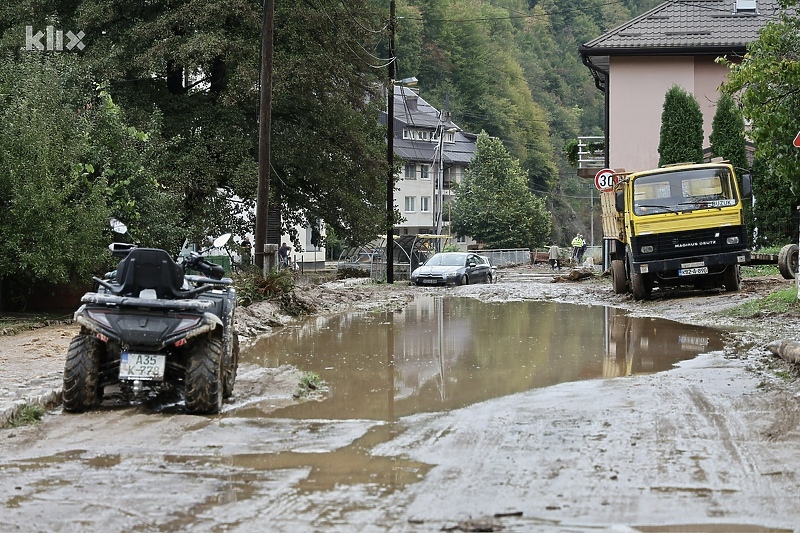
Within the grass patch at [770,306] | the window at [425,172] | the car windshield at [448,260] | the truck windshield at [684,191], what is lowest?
the grass patch at [770,306]

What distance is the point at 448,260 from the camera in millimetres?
41406

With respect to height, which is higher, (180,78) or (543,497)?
(180,78)

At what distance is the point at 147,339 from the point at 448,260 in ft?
105

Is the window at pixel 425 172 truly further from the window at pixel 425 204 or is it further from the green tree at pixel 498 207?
the green tree at pixel 498 207

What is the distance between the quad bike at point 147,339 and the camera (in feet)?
31.8

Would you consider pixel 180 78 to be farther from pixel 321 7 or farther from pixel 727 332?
pixel 727 332

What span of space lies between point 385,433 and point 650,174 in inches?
625

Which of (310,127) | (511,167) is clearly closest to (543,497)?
(310,127)

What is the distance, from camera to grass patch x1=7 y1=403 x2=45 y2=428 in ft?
30.1

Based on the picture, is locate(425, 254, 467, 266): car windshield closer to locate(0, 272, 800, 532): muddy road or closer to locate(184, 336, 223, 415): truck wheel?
locate(0, 272, 800, 532): muddy road

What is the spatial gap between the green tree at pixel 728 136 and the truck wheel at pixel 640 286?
12.7 m

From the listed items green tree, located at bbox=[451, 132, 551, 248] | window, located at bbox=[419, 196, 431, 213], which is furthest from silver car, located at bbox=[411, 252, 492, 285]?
window, located at bbox=[419, 196, 431, 213]

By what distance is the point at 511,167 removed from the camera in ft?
275

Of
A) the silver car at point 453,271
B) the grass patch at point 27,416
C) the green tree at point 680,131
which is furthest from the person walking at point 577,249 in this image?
the grass patch at point 27,416
